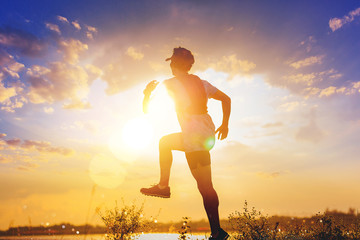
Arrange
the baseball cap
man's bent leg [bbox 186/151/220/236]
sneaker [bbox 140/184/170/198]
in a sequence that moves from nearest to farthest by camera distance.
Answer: man's bent leg [bbox 186/151/220/236], sneaker [bbox 140/184/170/198], the baseball cap

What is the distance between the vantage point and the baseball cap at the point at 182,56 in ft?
20.5

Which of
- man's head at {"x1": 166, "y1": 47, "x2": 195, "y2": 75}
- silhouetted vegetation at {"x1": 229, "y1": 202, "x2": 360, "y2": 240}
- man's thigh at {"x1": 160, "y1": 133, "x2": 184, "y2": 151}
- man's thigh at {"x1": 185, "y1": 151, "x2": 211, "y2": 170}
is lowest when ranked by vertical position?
silhouetted vegetation at {"x1": 229, "y1": 202, "x2": 360, "y2": 240}

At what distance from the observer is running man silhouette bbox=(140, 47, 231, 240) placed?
5.88 m

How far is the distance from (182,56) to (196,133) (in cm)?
163

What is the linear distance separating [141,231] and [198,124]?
4.78 m

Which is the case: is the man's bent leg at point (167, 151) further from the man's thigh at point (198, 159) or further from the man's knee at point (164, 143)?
the man's thigh at point (198, 159)

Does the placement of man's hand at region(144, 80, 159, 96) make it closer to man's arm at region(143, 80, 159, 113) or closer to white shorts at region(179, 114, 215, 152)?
man's arm at region(143, 80, 159, 113)

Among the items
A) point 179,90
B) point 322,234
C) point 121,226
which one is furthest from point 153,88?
point 322,234

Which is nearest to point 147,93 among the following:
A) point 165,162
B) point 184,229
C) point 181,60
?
point 181,60

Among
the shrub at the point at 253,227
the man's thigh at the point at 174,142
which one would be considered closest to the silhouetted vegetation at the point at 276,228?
the shrub at the point at 253,227

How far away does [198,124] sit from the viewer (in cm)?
597

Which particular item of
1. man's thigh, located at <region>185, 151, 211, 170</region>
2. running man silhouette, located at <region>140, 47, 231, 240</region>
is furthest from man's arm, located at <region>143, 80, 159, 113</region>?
man's thigh, located at <region>185, 151, 211, 170</region>

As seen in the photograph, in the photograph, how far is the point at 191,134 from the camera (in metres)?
5.91

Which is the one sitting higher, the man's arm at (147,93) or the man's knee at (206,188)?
the man's arm at (147,93)
